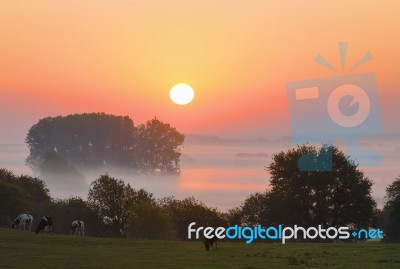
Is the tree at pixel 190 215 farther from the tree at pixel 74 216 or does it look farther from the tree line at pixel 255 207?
the tree at pixel 74 216

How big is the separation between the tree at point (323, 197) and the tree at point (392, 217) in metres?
4.66

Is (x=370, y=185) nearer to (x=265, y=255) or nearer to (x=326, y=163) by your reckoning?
(x=326, y=163)

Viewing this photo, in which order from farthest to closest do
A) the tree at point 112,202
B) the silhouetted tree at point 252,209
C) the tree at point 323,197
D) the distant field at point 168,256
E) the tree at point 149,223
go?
the silhouetted tree at point 252,209
the tree at point 112,202
the tree at point 149,223
the tree at point 323,197
the distant field at point 168,256

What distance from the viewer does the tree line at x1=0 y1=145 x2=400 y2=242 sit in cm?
8925

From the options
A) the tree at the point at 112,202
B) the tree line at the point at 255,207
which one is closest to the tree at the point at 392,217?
the tree line at the point at 255,207

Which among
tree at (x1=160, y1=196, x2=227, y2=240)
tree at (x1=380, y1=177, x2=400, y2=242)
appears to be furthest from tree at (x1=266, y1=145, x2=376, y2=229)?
tree at (x1=160, y1=196, x2=227, y2=240)

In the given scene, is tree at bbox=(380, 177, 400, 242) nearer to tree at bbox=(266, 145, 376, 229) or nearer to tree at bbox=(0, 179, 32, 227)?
tree at bbox=(266, 145, 376, 229)

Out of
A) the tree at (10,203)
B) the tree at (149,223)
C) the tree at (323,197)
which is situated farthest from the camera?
the tree at (10,203)

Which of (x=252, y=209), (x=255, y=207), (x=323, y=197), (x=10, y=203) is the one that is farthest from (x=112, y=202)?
(x=323, y=197)

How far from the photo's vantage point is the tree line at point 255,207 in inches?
3514

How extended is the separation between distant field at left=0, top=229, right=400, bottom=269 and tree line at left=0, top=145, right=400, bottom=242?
39.5 m

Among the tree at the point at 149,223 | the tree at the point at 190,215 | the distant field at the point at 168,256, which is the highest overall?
the tree at the point at 190,215

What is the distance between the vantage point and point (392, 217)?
9325 cm

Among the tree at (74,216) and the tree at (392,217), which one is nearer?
the tree at (392,217)
